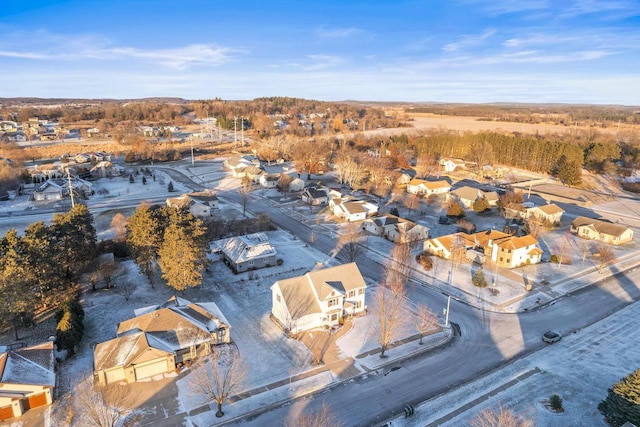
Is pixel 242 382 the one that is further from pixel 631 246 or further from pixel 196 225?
pixel 631 246

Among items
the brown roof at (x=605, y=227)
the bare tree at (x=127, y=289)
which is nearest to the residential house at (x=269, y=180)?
the bare tree at (x=127, y=289)

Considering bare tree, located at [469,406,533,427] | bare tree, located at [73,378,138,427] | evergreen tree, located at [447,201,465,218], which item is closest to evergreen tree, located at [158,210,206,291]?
bare tree, located at [73,378,138,427]

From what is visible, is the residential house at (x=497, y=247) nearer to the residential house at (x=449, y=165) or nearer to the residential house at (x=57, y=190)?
the residential house at (x=449, y=165)

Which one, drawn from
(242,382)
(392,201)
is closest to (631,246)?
(392,201)

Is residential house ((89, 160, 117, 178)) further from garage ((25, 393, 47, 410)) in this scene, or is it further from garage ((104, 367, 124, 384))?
garage ((25, 393, 47, 410))

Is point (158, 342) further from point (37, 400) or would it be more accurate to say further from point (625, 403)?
point (625, 403)

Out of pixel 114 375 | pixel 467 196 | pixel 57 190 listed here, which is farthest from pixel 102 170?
pixel 467 196
